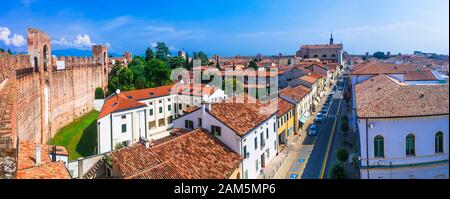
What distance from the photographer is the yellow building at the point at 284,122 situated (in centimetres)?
1150

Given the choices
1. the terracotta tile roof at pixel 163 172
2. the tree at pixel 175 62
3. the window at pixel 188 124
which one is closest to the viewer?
the terracotta tile roof at pixel 163 172

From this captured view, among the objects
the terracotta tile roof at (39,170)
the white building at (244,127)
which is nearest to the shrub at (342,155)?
the white building at (244,127)

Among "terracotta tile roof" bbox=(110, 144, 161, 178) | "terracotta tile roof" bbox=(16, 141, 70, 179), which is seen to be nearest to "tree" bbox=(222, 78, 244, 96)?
"terracotta tile roof" bbox=(110, 144, 161, 178)

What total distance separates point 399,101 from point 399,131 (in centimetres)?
51

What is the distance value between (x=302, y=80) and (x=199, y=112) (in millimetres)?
11800

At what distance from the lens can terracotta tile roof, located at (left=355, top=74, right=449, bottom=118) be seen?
15.5 ft

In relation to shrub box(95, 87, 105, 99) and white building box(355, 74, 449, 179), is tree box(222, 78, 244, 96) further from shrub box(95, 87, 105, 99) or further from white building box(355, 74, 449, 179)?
white building box(355, 74, 449, 179)

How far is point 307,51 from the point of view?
51625 mm

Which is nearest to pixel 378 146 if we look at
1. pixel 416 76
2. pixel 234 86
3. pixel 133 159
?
pixel 416 76

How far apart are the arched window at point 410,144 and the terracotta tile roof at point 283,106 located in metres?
6.09

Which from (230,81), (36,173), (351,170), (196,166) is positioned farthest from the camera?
(230,81)

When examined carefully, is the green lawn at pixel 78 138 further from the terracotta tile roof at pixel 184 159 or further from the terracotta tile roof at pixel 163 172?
the terracotta tile roof at pixel 163 172
